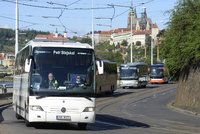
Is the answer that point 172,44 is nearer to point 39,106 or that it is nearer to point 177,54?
point 177,54

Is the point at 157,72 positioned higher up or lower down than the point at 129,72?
higher up

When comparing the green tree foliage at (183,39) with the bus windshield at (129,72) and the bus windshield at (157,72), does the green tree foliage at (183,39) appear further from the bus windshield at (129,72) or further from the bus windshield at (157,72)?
the bus windshield at (157,72)

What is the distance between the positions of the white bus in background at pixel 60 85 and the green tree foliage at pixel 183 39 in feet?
54.3

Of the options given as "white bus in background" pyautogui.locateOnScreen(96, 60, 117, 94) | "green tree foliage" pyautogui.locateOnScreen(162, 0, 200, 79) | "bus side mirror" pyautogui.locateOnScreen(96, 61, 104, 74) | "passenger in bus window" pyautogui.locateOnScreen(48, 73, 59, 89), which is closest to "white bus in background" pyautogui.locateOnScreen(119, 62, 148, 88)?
"white bus in background" pyautogui.locateOnScreen(96, 60, 117, 94)

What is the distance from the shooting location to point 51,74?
19.6 m

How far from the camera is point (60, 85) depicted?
19500mm

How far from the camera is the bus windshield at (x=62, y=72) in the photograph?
63.9 feet

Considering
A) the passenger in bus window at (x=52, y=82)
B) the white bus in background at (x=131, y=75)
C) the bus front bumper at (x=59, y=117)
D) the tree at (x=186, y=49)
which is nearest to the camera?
the bus front bumper at (x=59, y=117)

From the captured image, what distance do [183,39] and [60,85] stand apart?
19.7 m

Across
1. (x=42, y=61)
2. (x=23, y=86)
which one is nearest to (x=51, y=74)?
(x=42, y=61)

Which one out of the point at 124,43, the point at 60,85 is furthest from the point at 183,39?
the point at 124,43

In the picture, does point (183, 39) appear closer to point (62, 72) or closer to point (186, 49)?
point (186, 49)

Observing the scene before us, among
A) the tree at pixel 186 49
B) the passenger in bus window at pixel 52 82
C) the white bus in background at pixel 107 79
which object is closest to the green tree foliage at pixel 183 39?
the tree at pixel 186 49

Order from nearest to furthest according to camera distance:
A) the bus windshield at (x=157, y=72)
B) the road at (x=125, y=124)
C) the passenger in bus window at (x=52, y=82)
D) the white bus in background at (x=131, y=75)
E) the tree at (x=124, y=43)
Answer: the passenger in bus window at (x=52, y=82) < the road at (x=125, y=124) < the white bus in background at (x=131, y=75) < the bus windshield at (x=157, y=72) < the tree at (x=124, y=43)
